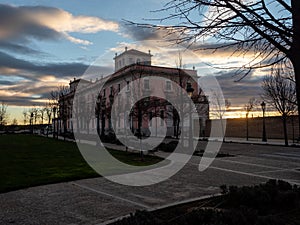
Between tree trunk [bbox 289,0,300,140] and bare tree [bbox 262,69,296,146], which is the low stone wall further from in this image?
tree trunk [bbox 289,0,300,140]

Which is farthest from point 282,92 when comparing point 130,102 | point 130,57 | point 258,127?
point 130,57

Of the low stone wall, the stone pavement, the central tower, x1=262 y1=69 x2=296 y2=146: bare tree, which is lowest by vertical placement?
the stone pavement

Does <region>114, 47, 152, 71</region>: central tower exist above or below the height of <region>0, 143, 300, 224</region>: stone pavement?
above

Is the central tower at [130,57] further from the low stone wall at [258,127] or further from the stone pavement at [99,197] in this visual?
the stone pavement at [99,197]

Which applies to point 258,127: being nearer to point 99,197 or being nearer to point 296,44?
point 99,197

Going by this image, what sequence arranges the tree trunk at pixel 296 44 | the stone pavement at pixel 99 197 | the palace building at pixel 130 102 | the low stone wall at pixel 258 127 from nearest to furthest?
the tree trunk at pixel 296 44, the stone pavement at pixel 99 197, the palace building at pixel 130 102, the low stone wall at pixel 258 127

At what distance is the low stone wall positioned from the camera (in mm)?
34956

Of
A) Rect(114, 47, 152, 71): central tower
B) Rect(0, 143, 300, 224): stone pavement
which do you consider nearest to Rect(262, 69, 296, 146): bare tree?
Rect(0, 143, 300, 224): stone pavement

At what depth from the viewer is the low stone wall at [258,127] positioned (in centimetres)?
3496

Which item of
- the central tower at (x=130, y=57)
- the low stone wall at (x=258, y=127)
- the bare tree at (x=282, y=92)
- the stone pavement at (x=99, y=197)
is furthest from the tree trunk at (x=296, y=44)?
the central tower at (x=130, y=57)

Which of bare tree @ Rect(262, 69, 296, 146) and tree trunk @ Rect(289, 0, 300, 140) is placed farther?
bare tree @ Rect(262, 69, 296, 146)

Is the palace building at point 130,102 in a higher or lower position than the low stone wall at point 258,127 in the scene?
higher

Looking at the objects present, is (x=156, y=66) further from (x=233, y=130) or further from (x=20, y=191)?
(x=20, y=191)

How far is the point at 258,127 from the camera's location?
4009 cm
